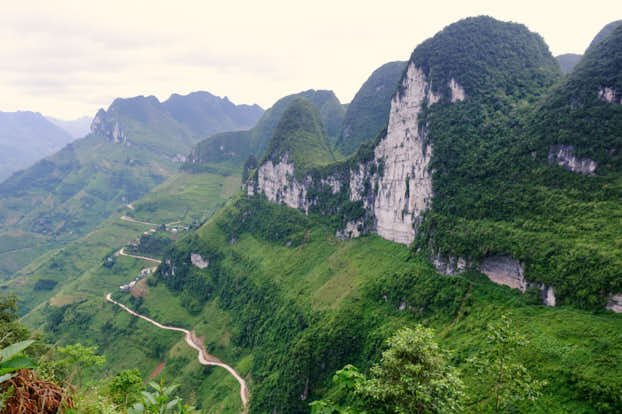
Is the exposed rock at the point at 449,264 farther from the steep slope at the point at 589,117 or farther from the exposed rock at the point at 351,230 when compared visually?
the exposed rock at the point at 351,230

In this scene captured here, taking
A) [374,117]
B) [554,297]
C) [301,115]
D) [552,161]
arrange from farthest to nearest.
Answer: [374,117] < [301,115] < [552,161] < [554,297]

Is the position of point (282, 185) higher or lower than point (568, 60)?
lower

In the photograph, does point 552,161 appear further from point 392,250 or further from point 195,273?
point 195,273

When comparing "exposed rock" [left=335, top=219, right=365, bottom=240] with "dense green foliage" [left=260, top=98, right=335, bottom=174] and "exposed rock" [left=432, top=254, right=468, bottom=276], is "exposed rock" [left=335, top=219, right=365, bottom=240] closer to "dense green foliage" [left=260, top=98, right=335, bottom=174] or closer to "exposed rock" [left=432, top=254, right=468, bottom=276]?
"dense green foliage" [left=260, top=98, right=335, bottom=174]

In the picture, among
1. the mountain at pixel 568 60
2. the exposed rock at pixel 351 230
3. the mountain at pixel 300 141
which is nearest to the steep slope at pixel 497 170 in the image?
the exposed rock at pixel 351 230

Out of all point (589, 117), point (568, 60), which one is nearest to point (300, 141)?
point (589, 117)

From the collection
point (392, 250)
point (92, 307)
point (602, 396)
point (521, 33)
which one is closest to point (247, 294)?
point (392, 250)

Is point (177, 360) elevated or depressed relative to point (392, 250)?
depressed

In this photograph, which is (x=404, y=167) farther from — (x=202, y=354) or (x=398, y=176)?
(x=202, y=354)
